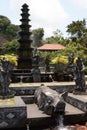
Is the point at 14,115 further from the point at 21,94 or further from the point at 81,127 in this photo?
the point at 21,94

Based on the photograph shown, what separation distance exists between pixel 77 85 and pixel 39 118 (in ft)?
15.8

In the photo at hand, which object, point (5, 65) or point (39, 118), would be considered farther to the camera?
point (5, 65)

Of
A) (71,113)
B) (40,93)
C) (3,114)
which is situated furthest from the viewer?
(40,93)

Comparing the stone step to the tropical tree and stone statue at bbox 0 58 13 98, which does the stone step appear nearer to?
stone statue at bbox 0 58 13 98

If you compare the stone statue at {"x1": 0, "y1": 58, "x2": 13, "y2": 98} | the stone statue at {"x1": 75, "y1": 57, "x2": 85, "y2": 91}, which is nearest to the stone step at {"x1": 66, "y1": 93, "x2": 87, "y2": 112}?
the stone statue at {"x1": 75, "y1": 57, "x2": 85, "y2": 91}

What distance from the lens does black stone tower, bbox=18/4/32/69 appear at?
26562 millimetres

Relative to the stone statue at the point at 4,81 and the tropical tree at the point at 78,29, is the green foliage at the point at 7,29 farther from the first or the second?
the stone statue at the point at 4,81

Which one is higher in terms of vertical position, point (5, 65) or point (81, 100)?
point (5, 65)

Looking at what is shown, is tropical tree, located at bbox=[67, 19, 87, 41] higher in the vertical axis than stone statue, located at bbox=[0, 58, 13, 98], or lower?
higher

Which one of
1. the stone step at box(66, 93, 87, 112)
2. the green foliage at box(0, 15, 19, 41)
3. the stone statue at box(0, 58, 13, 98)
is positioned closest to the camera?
the stone step at box(66, 93, 87, 112)

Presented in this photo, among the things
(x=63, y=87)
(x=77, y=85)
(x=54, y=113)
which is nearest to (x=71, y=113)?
(x=54, y=113)

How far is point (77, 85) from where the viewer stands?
15453mm

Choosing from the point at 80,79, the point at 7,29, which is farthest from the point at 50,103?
the point at 7,29

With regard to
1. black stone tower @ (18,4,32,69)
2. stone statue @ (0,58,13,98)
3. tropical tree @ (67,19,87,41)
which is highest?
tropical tree @ (67,19,87,41)
